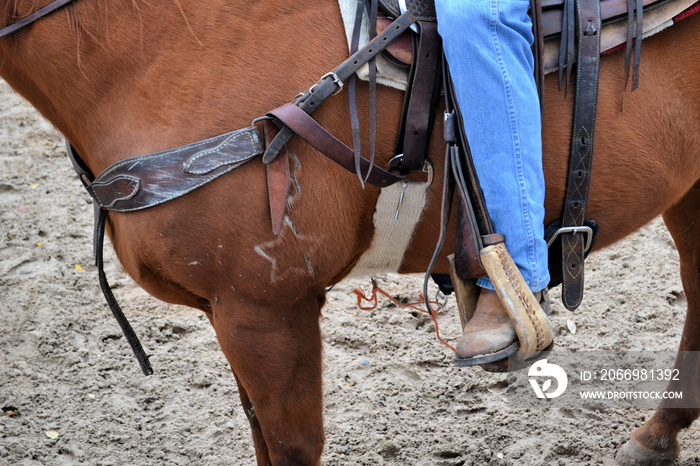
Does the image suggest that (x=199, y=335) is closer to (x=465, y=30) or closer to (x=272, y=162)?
(x=272, y=162)

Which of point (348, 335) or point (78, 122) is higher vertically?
point (78, 122)

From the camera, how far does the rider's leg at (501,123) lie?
170cm

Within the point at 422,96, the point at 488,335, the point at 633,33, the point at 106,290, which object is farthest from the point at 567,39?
the point at 106,290

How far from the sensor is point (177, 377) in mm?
3312

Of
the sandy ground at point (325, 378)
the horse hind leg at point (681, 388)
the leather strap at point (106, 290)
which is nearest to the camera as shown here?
the leather strap at point (106, 290)

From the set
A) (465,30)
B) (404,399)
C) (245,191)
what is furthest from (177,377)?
(465,30)

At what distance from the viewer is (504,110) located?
175cm

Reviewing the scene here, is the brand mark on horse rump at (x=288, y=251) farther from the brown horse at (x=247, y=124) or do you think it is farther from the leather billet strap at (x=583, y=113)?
the leather billet strap at (x=583, y=113)

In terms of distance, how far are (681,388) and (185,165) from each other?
238 cm

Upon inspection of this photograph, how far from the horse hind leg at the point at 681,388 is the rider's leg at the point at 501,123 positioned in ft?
3.95

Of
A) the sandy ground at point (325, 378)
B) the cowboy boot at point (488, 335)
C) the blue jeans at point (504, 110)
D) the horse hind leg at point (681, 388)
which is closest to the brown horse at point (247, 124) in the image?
the blue jeans at point (504, 110)

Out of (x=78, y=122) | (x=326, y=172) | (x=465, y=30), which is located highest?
(x=465, y=30)

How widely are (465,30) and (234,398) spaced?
7.03 ft

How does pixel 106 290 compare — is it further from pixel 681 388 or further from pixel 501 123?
pixel 681 388
